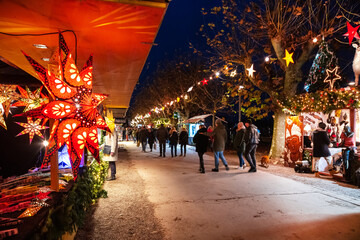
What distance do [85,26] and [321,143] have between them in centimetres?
847

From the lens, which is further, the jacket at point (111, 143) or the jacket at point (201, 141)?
the jacket at point (201, 141)

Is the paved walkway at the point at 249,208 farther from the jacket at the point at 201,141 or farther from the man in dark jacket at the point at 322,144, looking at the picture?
the jacket at the point at 201,141

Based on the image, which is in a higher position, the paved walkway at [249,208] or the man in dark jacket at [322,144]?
the man in dark jacket at [322,144]

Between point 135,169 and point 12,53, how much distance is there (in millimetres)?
6672

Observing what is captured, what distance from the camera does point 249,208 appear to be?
493cm

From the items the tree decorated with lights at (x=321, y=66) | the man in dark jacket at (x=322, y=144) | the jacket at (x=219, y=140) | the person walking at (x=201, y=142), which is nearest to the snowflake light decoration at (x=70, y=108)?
the person walking at (x=201, y=142)

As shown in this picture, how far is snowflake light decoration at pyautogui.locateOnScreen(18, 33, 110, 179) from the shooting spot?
2.60 metres

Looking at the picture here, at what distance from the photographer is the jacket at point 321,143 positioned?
8.02 meters

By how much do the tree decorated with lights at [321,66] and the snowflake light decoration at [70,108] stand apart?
10070 millimetres

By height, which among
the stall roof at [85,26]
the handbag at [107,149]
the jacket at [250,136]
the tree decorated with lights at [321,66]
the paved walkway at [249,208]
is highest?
the tree decorated with lights at [321,66]

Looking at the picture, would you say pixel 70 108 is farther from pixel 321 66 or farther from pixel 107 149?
pixel 321 66

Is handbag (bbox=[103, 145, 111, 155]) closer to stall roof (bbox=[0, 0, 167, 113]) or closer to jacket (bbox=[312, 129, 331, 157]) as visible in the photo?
stall roof (bbox=[0, 0, 167, 113])

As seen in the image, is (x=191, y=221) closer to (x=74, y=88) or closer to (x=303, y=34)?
(x=74, y=88)

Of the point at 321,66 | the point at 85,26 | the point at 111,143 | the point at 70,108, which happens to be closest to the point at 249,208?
the point at 70,108
